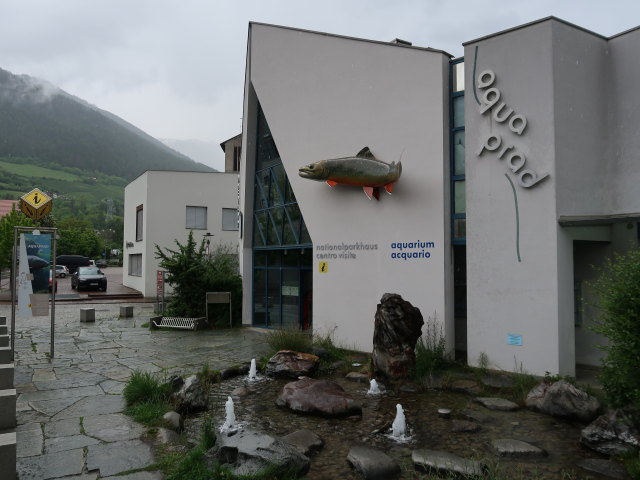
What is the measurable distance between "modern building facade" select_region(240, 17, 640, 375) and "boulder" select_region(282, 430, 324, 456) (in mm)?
4847

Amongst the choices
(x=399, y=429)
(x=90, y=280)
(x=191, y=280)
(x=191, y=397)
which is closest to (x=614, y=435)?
(x=399, y=429)

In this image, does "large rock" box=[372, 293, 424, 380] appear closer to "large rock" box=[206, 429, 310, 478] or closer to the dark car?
"large rock" box=[206, 429, 310, 478]

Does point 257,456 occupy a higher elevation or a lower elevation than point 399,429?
higher

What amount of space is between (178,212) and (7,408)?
2447cm

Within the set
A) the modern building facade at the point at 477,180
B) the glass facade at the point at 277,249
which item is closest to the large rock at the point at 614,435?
the modern building facade at the point at 477,180

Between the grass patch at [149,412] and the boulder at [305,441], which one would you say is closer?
the boulder at [305,441]

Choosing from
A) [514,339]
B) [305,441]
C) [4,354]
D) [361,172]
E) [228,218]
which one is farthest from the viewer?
[228,218]

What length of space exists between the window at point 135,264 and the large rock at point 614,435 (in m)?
28.8

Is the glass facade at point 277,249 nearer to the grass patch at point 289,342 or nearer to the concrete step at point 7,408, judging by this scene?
the grass patch at point 289,342

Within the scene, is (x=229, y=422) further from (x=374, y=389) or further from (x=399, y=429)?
(x=374, y=389)

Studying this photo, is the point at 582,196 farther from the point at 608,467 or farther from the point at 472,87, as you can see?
the point at 608,467

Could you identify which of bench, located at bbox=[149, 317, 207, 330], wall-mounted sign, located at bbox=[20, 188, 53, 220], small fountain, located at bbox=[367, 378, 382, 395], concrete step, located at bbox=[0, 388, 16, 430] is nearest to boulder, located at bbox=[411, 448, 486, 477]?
small fountain, located at bbox=[367, 378, 382, 395]

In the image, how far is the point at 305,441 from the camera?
6.20m

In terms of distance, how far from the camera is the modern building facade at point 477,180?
30.5ft
